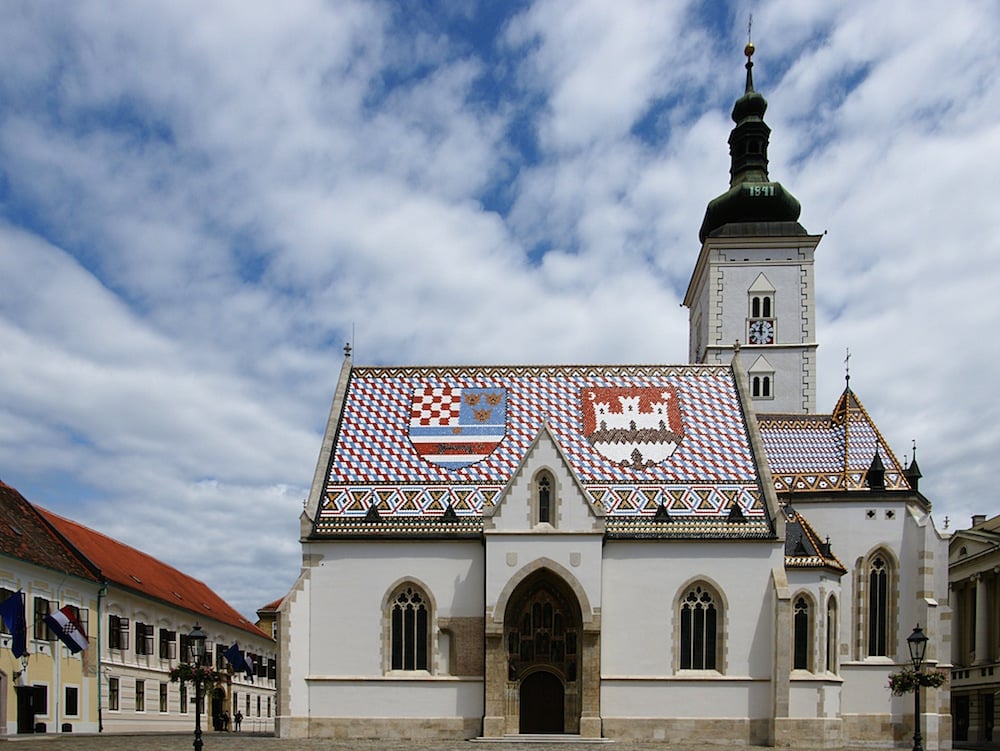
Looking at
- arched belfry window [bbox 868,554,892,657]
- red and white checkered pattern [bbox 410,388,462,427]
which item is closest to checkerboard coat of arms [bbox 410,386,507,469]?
red and white checkered pattern [bbox 410,388,462,427]

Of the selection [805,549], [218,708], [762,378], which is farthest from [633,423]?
[218,708]

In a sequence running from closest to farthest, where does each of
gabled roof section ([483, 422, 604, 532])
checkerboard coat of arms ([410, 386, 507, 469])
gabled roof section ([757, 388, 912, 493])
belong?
gabled roof section ([483, 422, 604, 532]), checkerboard coat of arms ([410, 386, 507, 469]), gabled roof section ([757, 388, 912, 493])

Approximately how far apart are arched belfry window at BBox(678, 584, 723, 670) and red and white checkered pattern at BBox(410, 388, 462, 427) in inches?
417

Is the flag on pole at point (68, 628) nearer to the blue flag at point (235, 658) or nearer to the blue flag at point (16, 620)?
the blue flag at point (16, 620)

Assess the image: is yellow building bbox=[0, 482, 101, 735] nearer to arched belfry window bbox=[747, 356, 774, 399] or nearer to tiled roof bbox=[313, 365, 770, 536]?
tiled roof bbox=[313, 365, 770, 536]

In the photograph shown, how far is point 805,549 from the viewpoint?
114 ft

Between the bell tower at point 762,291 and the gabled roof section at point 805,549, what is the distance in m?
12.7

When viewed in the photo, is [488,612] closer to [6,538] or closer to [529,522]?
[529,522]

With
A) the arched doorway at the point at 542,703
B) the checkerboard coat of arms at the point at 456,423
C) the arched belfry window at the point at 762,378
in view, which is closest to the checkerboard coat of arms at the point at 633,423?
the checkerboard coat of arms at the point at 456,423

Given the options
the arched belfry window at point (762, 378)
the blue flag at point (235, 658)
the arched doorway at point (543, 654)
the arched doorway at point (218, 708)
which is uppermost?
the arched belfry window at point (762, 378)

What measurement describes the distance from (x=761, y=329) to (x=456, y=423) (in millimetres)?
19483

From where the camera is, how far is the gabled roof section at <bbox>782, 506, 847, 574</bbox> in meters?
34.2

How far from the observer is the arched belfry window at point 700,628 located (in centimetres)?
3297

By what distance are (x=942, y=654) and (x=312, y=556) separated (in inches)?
912
